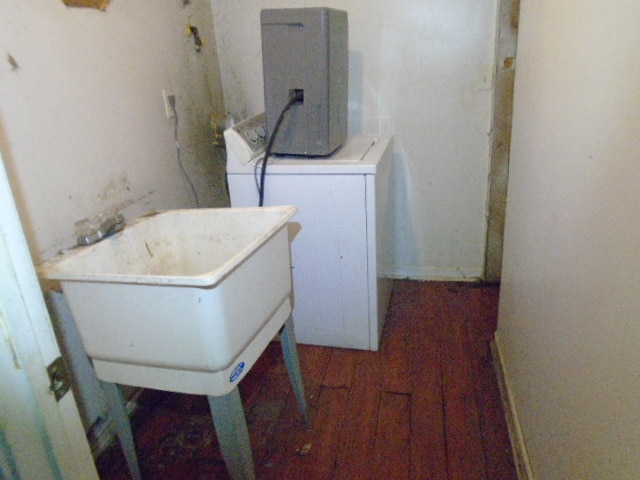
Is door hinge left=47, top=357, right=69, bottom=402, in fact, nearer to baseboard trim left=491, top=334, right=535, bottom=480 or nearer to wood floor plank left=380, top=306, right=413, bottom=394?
baseboard trim left=491, top=334, right=535, bottom=480

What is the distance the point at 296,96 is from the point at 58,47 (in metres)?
0.73

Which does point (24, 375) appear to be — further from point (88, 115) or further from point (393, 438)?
point (393, 438)

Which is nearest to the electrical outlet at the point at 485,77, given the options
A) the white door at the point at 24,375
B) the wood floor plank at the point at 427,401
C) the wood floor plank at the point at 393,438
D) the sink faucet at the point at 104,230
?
Result: the wood floor plank at the point at 427,401

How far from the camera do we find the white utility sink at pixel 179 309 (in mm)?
907

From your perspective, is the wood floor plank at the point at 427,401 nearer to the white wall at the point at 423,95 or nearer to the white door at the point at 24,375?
the white wall at the point at 423,95

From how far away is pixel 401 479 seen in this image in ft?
4.24

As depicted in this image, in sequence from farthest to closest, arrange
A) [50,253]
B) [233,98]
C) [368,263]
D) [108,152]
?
1. [233,98]
2. [368,263]
3. [108,152]
4. [50,253]

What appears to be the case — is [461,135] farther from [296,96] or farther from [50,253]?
[50,253]

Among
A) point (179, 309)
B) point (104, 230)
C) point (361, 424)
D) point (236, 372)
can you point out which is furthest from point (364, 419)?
point (104, 230)

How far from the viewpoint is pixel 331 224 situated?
1.68 m

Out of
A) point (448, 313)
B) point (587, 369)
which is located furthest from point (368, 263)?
point (587, 369)

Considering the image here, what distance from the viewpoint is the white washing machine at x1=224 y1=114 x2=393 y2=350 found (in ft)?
5.33

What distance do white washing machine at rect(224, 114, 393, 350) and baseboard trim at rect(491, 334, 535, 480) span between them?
461 mm

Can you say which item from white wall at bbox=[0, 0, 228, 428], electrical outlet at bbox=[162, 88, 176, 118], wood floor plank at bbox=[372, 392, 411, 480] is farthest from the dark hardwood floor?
electrical outlet at bbox=[162, 88, 176, 118]
